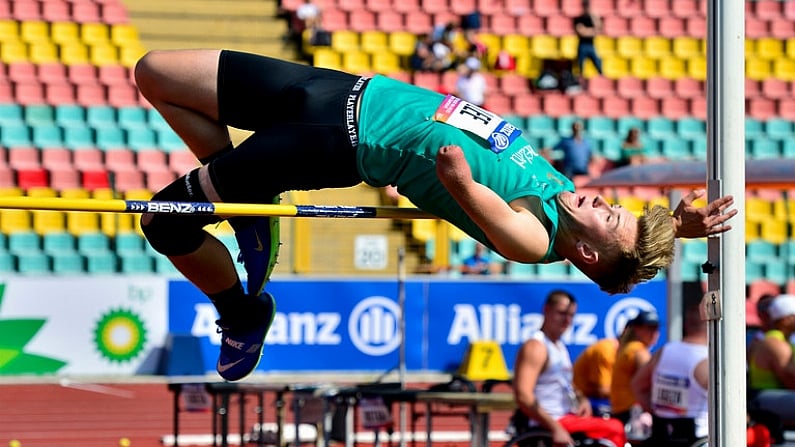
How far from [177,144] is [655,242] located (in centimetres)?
1161

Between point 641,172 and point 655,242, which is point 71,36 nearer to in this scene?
point 641,172

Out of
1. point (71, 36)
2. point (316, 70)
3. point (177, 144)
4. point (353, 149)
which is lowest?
point (353, 149)

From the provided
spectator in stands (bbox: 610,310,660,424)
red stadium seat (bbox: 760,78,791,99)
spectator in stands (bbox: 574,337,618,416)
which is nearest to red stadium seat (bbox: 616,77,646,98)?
red stadium seat (bbox: 760,78,791,99)

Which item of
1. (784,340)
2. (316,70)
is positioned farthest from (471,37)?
(316,70)

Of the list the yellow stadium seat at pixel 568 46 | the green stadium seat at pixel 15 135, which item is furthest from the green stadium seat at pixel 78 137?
the yellow stadium seat at pixel 568 46

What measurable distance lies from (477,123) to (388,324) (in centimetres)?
727

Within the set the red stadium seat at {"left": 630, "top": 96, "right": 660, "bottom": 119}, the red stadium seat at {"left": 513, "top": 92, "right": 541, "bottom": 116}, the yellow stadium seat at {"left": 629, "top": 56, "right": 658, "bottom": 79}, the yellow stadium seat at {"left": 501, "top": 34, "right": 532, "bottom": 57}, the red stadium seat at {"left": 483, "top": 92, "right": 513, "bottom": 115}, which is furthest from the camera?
the yellow stadium seat at {"left": 629, "top": 56, "right": 658, "bottom": 79}

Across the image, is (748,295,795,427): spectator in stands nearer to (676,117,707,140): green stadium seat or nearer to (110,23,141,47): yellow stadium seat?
(676,117,707,140): green stadium seat

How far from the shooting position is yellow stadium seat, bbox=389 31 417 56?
17.1 meters

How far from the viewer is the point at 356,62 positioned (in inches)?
656

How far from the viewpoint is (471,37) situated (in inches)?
660

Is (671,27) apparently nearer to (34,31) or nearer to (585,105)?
(585,105)

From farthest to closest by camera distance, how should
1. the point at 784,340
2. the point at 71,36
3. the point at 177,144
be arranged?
the point at 71,36 < the point at 177,144 < the point at 784,340

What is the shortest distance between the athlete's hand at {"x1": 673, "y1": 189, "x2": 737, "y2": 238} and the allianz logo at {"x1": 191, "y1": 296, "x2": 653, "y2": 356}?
7.01m
